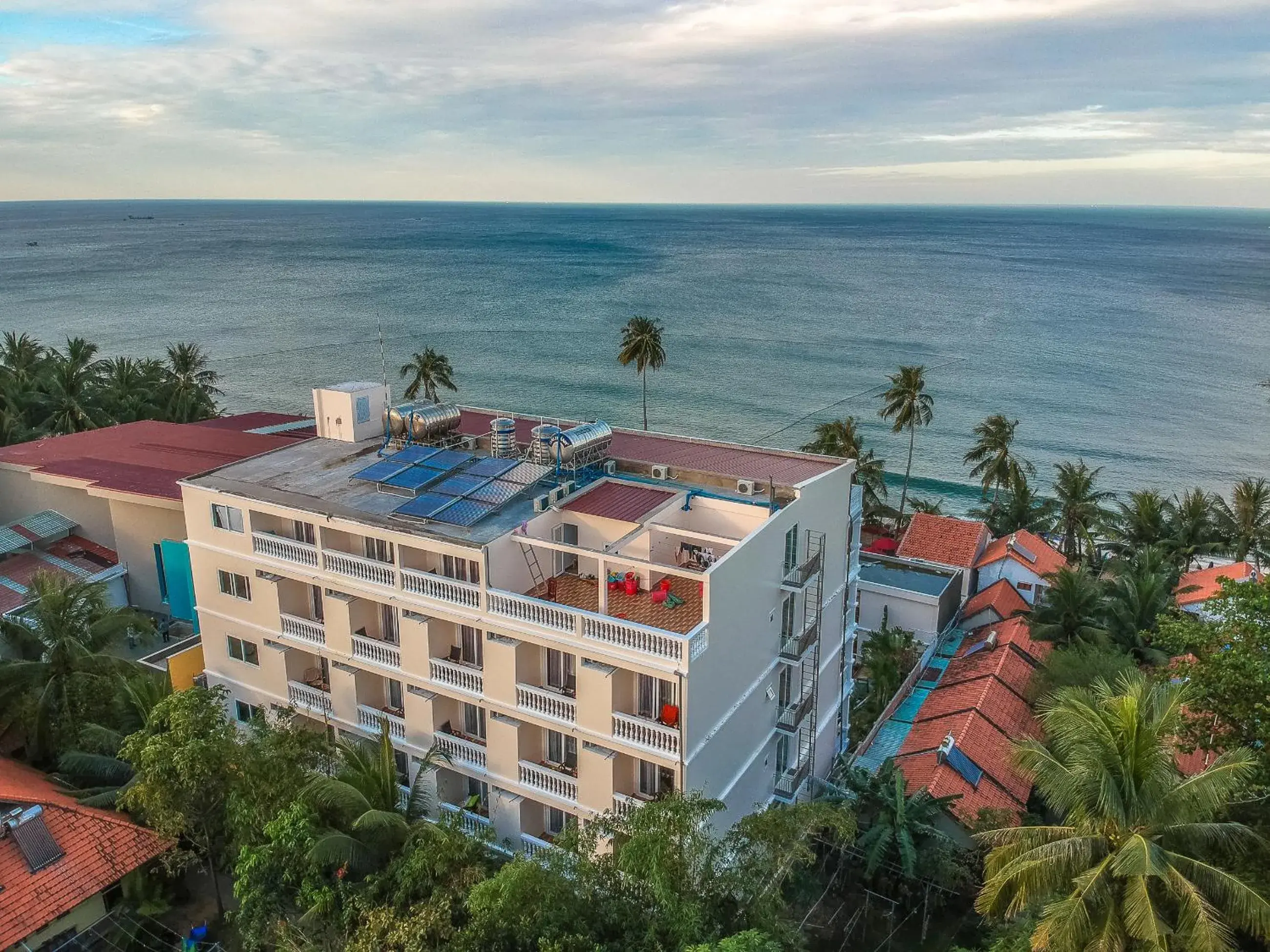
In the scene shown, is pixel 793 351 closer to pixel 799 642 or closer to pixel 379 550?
pixel 799 642

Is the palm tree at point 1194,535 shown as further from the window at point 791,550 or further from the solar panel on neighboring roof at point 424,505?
the solar panel on neighboring roof at point 424,505

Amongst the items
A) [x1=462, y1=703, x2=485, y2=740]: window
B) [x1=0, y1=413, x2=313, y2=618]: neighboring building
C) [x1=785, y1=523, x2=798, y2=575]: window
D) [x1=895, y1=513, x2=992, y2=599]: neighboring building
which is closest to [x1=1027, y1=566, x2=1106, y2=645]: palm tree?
[x1=895, y1=513, x2=992, y2=599]: neighboring building

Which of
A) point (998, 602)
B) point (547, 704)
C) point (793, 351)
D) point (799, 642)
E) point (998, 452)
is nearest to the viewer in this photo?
point (547, 704)

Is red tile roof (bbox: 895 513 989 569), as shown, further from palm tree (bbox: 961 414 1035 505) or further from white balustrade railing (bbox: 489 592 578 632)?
white balustrade railing (bbox: 489 592 578 632)

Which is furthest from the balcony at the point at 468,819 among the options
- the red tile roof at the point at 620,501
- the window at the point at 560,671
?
the red tile roof at the point at 620,501

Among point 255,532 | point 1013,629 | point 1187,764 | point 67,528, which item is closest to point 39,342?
point 67,528

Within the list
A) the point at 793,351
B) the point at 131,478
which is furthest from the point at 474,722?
the point at 793,351

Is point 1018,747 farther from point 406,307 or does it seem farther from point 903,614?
point 406,307
